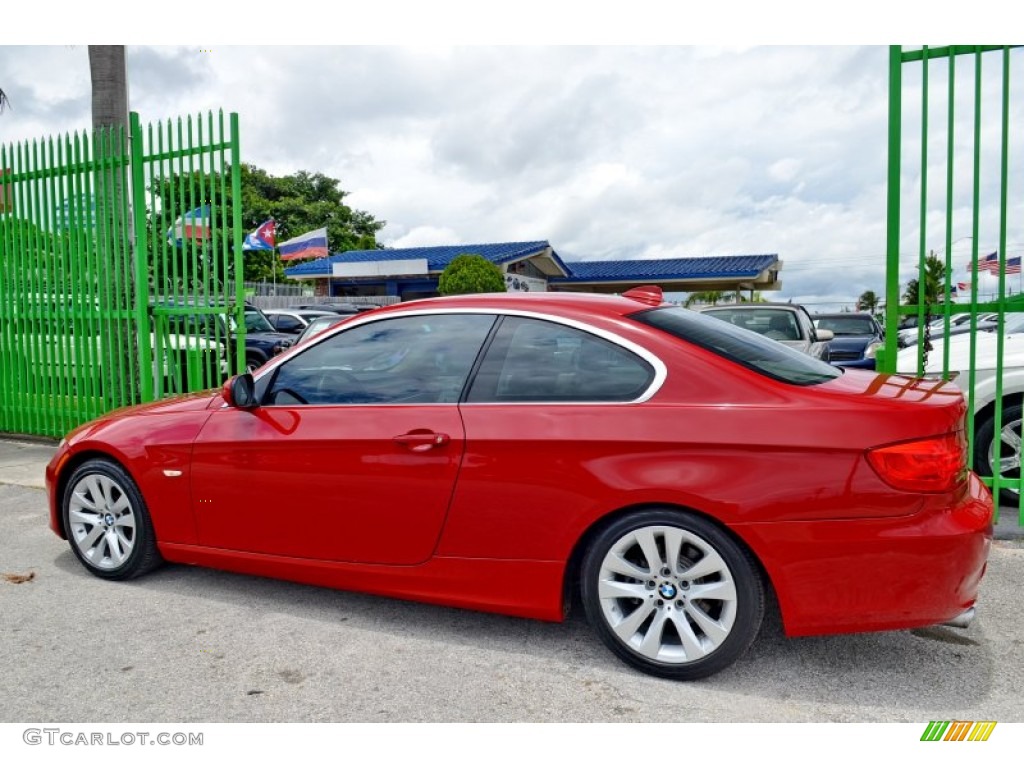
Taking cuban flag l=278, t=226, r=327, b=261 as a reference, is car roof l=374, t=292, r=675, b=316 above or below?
below

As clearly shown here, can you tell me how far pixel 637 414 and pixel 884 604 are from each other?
1.08 m

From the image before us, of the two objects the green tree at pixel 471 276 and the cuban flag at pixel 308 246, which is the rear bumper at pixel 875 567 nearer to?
the green tree at pixel 471 276

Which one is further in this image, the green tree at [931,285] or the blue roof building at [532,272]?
the blue roof building at [532,272]

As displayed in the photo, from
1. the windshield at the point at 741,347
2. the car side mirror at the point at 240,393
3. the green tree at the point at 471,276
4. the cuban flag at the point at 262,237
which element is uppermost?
the cuban flag at the point at 262,237

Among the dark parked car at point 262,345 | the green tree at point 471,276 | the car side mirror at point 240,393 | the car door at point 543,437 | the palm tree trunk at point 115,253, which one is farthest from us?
the green tree at point 471,276

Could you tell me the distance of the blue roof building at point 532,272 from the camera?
2956 centimetres

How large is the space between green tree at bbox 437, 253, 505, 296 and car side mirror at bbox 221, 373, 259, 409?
2271 cm

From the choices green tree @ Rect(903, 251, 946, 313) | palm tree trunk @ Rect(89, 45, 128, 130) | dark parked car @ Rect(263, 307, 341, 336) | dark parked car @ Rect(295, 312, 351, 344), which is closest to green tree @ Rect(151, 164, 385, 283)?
dark parked car @ Rect(263, 307, 341, 336)

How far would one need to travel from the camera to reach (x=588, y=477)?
301 centimetres

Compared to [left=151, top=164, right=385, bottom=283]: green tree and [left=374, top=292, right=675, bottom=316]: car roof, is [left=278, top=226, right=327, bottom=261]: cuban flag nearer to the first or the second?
[left=151, top=164, right=385, bottom=283]: green tree

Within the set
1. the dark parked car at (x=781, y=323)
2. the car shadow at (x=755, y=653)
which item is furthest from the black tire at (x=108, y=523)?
the dark parked car at (x=781, y=323)

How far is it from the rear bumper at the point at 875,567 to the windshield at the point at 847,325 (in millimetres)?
13271

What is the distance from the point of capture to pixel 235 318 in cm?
705

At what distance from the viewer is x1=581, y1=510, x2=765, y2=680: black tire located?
2.86m
